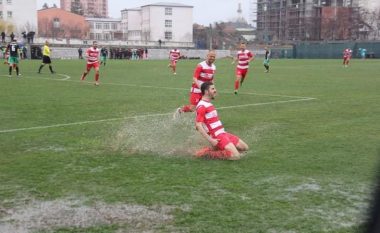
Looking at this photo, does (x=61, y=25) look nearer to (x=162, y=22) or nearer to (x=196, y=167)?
(x=162, y=22)

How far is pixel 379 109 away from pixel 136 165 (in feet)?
28.9

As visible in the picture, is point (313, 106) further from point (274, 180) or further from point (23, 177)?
point (23, 177)

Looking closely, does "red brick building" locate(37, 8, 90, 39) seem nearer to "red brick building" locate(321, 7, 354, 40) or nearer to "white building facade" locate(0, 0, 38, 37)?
"white building facade" locate(0, 0, 38, 37)

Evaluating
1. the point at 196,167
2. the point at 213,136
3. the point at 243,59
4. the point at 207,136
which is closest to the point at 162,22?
the point at 243,59

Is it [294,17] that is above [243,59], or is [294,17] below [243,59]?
above

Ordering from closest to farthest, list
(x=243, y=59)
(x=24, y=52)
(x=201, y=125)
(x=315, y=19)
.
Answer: (x=201, y=125), (x=243, y=59), (x=24, y=52), (x=315, y=19)

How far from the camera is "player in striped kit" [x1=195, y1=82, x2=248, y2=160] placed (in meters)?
7.32

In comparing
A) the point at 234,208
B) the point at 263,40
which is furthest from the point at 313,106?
the point at 263,40

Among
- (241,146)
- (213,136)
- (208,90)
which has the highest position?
(208,90)

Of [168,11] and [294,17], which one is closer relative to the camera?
[294,17]

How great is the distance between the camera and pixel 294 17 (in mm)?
104875

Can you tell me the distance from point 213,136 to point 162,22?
416ft

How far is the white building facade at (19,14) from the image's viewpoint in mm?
106938

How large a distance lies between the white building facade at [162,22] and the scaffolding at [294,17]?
25438mm
